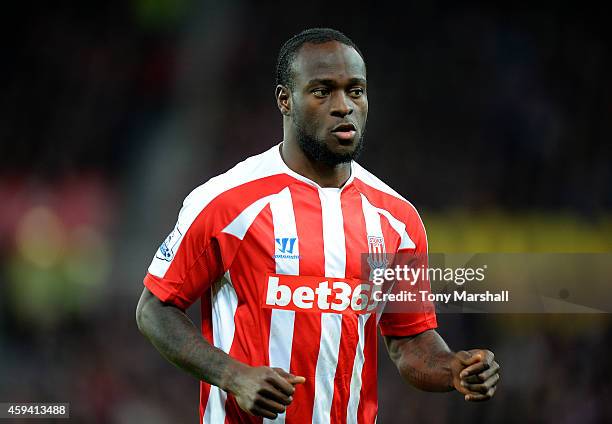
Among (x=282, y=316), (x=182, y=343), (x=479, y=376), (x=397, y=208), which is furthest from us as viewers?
(x=397, y=208)

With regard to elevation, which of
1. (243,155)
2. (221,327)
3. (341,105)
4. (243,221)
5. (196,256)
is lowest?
(221,327)

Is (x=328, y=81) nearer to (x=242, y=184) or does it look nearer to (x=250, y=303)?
(x=242, y=184)

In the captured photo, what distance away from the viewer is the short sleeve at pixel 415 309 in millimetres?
3338

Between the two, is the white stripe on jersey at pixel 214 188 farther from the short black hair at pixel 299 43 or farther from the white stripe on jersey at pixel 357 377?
the white stripe on jersey at pixel 357 377

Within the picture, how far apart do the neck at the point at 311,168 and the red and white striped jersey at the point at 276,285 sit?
0.23 ft

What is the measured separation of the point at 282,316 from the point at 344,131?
0.67 m

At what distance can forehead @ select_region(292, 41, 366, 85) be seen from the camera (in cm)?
312

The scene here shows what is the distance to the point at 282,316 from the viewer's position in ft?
9.91

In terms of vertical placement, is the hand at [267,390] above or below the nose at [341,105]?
below

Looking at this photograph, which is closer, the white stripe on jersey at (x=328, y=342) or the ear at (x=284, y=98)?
the white stripe on jersey at (x=328, y=342)

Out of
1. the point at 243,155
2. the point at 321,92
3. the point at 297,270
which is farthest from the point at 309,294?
the point at 243,155

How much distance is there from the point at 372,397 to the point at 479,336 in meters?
4.07

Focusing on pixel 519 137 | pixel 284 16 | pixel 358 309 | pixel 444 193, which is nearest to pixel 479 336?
pixel 444 193

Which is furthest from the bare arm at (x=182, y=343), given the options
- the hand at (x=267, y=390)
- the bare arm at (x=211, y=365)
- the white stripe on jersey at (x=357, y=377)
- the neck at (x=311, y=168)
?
the neck at (x=311, y=168)
